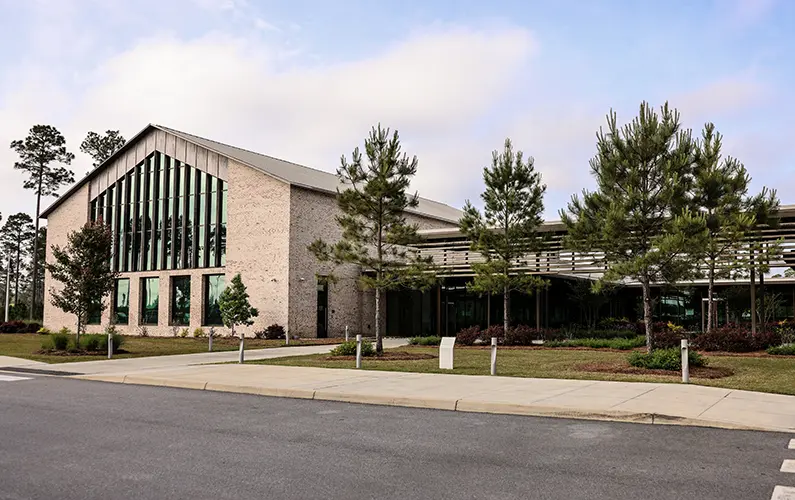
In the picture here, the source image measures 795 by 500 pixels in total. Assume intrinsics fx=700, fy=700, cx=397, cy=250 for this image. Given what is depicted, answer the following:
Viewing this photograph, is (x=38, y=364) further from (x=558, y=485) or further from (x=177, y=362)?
(x=558, y=485)

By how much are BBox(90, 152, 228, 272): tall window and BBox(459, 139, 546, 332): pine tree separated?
1675cm

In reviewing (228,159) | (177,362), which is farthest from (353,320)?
(177,362)

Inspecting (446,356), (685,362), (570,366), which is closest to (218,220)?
(446,356)

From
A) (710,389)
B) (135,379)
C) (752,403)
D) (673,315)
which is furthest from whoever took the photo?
(673,315)

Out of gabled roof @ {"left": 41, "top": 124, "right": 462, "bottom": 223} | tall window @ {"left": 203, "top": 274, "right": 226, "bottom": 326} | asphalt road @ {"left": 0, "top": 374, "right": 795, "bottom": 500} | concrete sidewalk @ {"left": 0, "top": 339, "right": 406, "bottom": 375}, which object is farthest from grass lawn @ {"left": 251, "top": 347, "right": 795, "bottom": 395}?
tall window @ {"left": 203, "top": 274, "right": 226, "bottom": 326}

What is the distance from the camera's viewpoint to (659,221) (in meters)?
18.5

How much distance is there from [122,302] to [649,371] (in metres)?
36.4

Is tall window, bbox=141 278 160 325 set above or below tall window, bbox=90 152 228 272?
below

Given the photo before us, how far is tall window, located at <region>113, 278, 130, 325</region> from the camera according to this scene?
43812 mm

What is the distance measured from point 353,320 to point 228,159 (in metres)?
11.5

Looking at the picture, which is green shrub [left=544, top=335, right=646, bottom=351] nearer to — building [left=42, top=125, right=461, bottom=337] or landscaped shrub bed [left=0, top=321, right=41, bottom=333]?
building [left=42, top=125, right=461, bottom=337]

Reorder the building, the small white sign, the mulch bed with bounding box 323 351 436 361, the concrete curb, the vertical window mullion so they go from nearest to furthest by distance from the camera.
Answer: the concrete curb → the small white sign → the mulch bed with bounding box 323 351 436 361 → the building → the vertical window mullion

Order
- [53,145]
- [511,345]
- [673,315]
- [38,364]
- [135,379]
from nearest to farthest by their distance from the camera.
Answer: [135,379], [38,364], [511,345], [673,315], [53,145]

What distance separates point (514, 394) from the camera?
12.4 m
